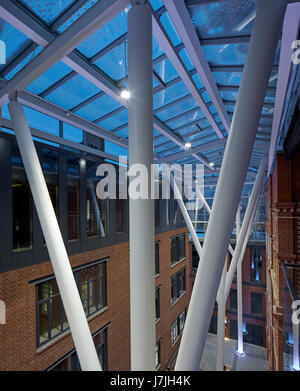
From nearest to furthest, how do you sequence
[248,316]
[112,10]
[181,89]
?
[112,10] → [181,89] → [248,316]

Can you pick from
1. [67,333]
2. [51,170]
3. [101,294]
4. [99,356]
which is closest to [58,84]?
[51,170]

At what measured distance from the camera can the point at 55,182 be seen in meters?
9.41


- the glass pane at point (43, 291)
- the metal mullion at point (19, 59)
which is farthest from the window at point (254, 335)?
the metal mullion at point (19, 59)

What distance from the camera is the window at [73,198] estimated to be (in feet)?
33.2

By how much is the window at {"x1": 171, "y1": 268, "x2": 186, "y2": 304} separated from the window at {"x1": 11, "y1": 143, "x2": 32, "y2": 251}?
566 inches

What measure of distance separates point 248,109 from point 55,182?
339 inches

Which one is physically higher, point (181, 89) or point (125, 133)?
point (181, 89)

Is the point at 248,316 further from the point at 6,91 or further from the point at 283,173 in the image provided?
the point at 6,91

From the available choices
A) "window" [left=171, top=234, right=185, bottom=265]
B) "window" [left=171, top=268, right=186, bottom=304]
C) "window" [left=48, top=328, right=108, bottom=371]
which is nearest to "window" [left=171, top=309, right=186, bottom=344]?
"window" [left=171, top=268, right=186, bottom=304]

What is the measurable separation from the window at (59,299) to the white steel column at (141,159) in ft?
23.6

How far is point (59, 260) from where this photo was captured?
11.9 feet

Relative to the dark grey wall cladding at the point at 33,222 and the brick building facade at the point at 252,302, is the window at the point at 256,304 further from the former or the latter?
the dark grey wall cladding at the point at 33,222

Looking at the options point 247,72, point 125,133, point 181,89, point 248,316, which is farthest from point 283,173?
point 248,316

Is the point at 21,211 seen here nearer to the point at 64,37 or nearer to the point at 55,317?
the point at 55,317
